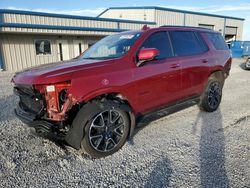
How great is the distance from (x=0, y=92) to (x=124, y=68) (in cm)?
645

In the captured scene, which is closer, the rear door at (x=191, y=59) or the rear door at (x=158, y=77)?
the rear door at (x=158, y=77)

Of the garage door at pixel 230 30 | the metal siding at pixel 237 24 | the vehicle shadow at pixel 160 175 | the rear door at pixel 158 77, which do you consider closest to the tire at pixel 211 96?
the rear door at pixel 158 77

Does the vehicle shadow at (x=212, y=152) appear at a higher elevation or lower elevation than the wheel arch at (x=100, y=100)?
lower

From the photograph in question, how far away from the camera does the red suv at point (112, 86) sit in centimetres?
296

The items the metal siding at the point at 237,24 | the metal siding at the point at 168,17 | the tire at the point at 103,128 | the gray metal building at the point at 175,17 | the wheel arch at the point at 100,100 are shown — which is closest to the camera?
the wheel arch at the point at 100,100

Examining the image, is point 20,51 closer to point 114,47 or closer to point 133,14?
point 114,47

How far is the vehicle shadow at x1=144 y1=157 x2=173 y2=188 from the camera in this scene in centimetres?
269

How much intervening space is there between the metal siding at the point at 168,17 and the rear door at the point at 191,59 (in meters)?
19.4

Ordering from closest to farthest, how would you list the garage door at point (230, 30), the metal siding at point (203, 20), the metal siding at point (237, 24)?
1. the metal siding at point (203, 20)
2. the metal siding at point (237, 24)
3. the garage door at point (230, 30)

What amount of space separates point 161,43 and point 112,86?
144 cm

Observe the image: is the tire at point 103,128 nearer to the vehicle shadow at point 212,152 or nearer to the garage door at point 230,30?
the vehicle shadow at point 212,152

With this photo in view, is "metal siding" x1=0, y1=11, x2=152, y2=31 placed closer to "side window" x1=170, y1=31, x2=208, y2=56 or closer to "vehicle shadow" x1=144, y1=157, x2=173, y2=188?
"side window" x1=170, y1=31, x2=208, y2=56

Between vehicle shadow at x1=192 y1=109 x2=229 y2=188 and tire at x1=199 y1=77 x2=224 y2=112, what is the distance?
0.99ft

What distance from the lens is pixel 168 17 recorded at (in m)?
24.2
